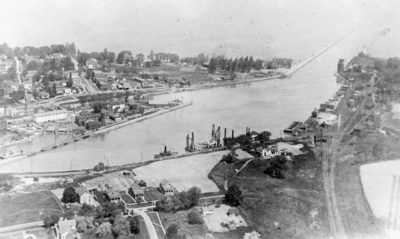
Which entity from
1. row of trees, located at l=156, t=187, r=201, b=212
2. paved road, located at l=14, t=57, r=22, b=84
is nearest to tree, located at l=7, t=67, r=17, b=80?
paved road, located at l=14, t=57, r=22, b=84

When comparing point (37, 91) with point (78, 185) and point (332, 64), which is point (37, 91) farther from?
point (332, 64)

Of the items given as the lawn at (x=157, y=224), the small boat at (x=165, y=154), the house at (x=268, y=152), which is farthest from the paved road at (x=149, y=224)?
the house at (x=268, y=152)

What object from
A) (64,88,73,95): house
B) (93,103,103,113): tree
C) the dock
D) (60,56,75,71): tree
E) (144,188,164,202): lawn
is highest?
(60,56,75,71): tree

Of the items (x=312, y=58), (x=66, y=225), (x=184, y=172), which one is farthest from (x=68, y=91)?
(x=312, y=58)

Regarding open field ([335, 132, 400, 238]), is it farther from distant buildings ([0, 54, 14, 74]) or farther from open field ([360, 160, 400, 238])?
distant buildings ([0, 54, 14, 74])

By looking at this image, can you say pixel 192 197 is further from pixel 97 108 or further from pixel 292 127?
pixel 97 108

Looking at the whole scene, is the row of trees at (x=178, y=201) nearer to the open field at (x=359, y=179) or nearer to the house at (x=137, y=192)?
the house at (x=137, y=192)

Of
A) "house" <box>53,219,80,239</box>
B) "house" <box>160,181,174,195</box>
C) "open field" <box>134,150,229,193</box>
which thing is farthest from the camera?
"open field" <box>134,150,229,193</box>
